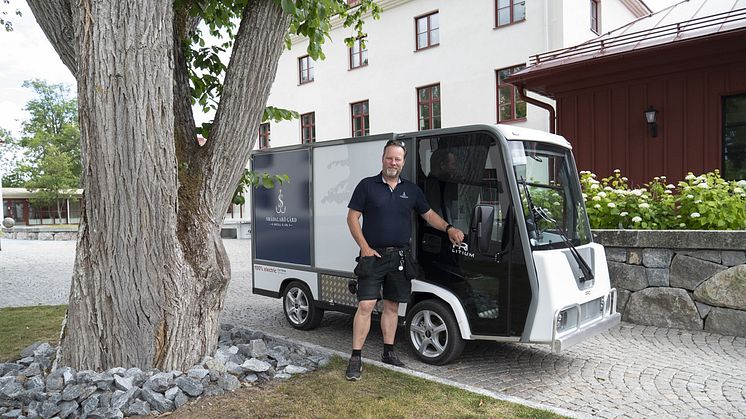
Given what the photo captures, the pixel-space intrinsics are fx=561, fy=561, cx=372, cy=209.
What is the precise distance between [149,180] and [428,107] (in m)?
16.9

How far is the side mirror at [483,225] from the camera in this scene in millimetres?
4664

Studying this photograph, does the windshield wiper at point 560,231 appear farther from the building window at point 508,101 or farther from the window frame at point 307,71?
the window frame at point 307,71

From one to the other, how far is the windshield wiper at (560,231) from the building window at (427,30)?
15784 millimetres

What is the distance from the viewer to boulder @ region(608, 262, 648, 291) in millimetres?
6734

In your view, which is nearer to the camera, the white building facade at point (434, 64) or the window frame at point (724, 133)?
the window frame at point (724, 133)

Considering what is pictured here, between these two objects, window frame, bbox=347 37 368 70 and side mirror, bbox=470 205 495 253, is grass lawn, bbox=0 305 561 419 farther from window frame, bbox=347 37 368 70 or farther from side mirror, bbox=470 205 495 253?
window frame, bbox=347 37 368 70

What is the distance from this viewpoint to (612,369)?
510 cm

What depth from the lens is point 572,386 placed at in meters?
4.64

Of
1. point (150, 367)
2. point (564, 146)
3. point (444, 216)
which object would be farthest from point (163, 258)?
point (564, 146)

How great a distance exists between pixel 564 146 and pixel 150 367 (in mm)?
4172

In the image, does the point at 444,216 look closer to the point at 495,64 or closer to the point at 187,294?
the point at 187,294

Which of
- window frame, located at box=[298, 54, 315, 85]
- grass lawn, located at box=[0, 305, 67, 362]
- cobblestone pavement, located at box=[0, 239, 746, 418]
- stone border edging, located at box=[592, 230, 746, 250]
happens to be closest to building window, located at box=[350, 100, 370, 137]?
window frame, located at box=[298, 54, 315, 85]

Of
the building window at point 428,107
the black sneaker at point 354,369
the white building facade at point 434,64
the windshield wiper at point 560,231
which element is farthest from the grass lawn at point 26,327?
the building window at point 428,107

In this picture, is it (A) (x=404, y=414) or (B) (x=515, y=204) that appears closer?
(A) (x=404, y=414)
